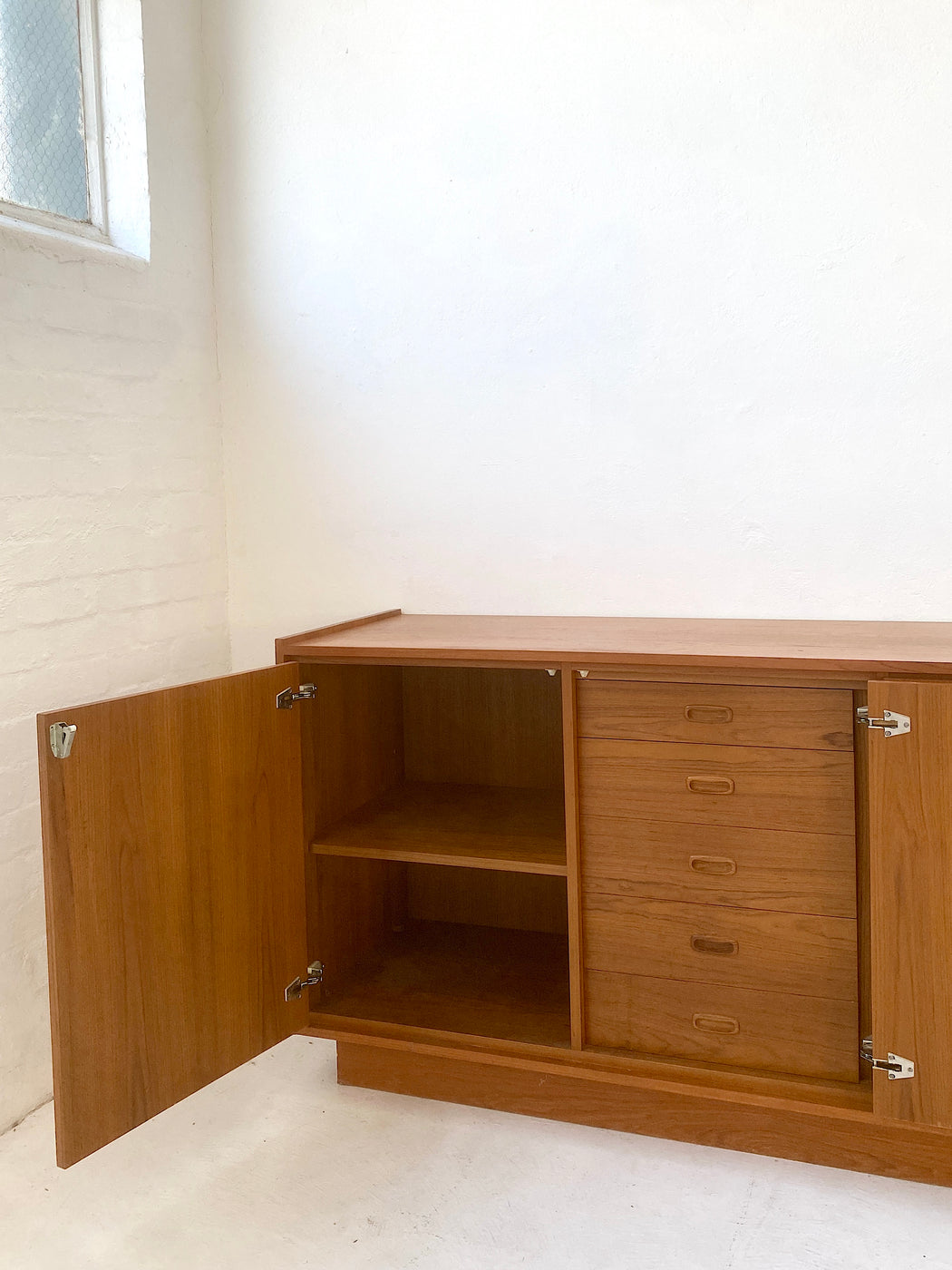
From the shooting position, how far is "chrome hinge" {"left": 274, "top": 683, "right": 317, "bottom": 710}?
1.99 meters

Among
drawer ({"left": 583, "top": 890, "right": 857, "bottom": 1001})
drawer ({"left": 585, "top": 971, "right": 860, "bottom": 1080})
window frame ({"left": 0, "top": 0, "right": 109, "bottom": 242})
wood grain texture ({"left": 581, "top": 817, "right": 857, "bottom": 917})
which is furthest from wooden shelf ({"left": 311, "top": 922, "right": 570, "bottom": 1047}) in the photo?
window frame ({"left": 0, "top": 0, "right": 109, "bottom": 242})

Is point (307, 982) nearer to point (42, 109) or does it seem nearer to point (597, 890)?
point (597, 890)

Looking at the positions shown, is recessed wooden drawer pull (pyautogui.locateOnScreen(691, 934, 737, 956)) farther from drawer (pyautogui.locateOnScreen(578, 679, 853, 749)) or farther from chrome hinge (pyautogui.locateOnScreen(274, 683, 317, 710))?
chrome hinge (pyautogui.locateOnScreen(274, 683, 317, 710))

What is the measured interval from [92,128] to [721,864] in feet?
6.99

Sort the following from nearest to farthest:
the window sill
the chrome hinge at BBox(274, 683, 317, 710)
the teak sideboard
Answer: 1. the teak sideboard
2. the chrome hinge at BBox(274, 683, 317, 710)
3. the window sill

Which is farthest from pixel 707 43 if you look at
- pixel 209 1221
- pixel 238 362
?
pixel 209 1221

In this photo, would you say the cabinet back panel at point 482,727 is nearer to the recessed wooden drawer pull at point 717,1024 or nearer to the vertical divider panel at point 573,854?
the vertical divider panel at point 573,854

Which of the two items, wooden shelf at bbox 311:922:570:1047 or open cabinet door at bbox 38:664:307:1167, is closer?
open cabinet door at bbox 38:664:307:1167

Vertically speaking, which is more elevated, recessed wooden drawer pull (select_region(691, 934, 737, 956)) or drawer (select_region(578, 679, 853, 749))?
drawer (select_region(578, 679, 853, 749))

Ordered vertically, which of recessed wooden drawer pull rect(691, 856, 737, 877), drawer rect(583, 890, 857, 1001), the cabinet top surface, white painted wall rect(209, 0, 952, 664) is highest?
white painted wall rect(209, 0, 952, 664)

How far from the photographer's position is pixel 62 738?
152 centimetres

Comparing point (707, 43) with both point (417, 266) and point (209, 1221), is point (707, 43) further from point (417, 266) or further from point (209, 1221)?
point (209, 1221)

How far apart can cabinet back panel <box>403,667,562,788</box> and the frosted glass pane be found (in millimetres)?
1338

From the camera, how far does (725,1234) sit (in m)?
1.70
